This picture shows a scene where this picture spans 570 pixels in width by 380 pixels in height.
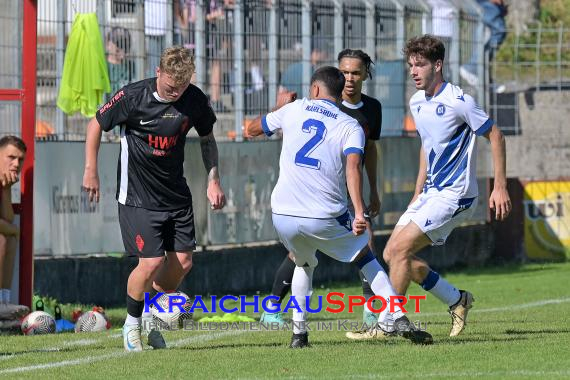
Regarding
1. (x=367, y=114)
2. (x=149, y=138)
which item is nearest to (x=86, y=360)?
(x=149, y=138)

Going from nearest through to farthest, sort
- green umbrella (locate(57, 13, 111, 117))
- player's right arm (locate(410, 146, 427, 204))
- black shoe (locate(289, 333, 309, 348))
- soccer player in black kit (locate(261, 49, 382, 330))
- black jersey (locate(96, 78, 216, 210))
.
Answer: black shoe (locate(289, 333, 309, 348)) → black jersey (locate(96, 78, 216, 210)) → player's right arm (locate(410, 146, 427, 204)) → soccer player in black kit (locate(261, 49, 382, 330)) → green umbrella (locate(57, 13, 111, 117))

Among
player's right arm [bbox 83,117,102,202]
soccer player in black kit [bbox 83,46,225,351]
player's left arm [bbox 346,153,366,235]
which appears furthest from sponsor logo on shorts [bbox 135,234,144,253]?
player's left arm [bbox 346,153,366,235]

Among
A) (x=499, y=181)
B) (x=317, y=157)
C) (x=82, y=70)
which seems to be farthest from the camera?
(x=82, y=70)

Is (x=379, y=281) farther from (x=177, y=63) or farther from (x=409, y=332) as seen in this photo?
(x=177, y=63)

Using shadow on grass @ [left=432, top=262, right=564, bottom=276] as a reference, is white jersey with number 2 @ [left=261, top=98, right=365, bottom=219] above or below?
above

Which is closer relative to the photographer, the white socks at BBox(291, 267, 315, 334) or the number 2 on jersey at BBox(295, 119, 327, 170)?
the number 2 on jersey at BBox(295, 119, 327, 170)

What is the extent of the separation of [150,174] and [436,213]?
213cm

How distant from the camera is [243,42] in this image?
16531 millimetres

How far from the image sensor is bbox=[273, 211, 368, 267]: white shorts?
9.47m

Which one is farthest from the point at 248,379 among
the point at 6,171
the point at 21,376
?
the point at 6,171

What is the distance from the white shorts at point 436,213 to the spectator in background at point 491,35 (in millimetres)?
10290

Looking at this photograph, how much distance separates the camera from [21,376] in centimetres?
860

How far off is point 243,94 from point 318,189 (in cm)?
718

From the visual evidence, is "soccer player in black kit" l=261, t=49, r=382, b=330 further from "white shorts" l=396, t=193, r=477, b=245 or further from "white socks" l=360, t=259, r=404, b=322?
"white socks" l=360, t=259, r=404, b=322
